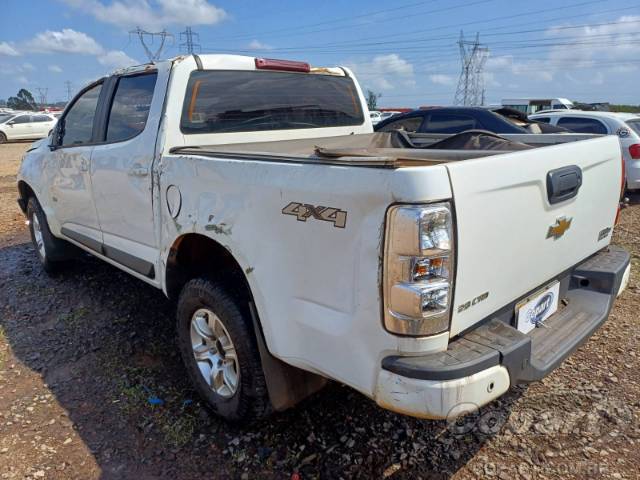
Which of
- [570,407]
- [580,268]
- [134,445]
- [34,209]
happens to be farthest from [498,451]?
[34,209]

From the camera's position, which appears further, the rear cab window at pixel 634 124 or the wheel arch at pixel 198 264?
the rear cab window at pixel 634 124

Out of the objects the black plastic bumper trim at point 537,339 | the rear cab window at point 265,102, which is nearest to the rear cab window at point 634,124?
the rear cab window at point 265,102

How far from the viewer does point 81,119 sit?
13.6ft

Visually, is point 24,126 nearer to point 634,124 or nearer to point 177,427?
point 634,124

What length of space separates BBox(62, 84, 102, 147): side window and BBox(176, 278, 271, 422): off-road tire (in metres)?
1.96

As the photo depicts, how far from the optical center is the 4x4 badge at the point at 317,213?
6.07 ft

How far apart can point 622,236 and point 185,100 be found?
5.75 metres

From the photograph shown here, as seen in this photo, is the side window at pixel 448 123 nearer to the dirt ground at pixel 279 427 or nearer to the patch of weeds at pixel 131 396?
the dirt ground at pixel 279 427

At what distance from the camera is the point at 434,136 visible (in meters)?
4.24

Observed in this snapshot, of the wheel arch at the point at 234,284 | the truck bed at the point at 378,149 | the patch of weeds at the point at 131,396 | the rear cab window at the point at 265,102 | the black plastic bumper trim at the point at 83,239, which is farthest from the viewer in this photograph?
the black plastic bumper trim at the point at 83,239

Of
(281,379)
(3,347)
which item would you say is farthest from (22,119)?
(281,379)

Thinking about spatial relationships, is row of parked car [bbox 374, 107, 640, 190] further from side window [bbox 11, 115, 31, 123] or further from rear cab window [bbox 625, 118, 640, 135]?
side window [bbox 11, 115, 31, 123]

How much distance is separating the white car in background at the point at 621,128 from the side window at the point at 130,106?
23.5ft

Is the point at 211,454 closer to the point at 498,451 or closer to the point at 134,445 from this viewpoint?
the point at 134,445
